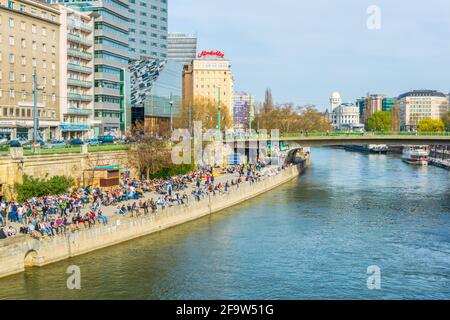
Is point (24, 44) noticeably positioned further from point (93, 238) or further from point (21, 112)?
point (93, 238)

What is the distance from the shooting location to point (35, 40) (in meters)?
64.1

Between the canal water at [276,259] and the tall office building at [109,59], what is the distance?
124 feet

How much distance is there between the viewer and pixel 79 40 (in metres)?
77.8

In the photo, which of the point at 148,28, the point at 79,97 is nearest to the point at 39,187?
the point at 79,97

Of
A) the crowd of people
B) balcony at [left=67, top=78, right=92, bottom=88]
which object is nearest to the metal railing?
balcony at [left=67, top=78, right=92, bottom=88]

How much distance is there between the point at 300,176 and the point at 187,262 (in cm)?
6154

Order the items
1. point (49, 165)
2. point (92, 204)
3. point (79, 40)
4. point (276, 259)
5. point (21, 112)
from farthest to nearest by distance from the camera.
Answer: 1. point (79, 40)
2. point (21, 112)
3. point (49, 165)
4. point (92, 204)
5. point (276, 259)

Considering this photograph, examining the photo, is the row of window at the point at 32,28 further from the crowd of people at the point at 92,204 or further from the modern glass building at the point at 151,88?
the modern glass building at the point at 151,88

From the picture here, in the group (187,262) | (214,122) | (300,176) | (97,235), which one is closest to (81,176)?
(97,235)

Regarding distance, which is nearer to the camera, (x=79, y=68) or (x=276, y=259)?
(x=276, y=259)

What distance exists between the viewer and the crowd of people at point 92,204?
114ft

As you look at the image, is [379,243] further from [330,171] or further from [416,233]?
[330,171]

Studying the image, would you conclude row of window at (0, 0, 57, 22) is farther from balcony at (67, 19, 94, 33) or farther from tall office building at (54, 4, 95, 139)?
balcony at (67, 19, 94, 33)

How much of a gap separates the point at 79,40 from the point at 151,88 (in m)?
34.9
